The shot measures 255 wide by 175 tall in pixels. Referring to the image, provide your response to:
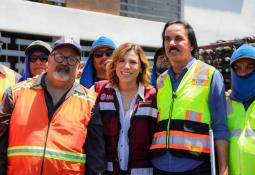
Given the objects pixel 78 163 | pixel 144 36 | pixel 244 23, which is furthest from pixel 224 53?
pixel 244 23

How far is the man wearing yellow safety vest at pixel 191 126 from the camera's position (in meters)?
3.13

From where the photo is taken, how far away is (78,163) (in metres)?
3.07

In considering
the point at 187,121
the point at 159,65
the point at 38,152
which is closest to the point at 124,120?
the point at 187,121

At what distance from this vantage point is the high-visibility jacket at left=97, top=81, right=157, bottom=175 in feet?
10.8

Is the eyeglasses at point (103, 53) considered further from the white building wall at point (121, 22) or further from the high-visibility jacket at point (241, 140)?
the white building wall at point (121, 22)

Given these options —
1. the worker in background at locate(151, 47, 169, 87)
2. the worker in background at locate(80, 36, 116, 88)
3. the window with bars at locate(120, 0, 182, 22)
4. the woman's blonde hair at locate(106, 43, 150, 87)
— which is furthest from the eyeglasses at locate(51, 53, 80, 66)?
the window with bars at locate(120, 0, 182, 22)

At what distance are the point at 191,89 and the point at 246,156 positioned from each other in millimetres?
682

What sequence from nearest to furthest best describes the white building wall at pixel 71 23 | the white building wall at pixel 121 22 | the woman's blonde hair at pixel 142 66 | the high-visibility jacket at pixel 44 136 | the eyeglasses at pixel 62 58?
the high-visibility jacket at pixel 44 136, the eyeglasses at pixel 62 58, the woman's blonde hair at pixel 142 66, the white building wall at pixel 71 23, the white building wall at pixel 121 22

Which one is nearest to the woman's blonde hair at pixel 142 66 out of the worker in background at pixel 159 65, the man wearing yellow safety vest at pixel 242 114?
the man wearing yellow safety vest at pixel 242 114

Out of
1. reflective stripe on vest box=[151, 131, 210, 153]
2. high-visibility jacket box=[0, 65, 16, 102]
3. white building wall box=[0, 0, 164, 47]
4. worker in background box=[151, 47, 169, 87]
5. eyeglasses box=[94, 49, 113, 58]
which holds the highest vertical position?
white building wall box=[0, 0, 164, 47]

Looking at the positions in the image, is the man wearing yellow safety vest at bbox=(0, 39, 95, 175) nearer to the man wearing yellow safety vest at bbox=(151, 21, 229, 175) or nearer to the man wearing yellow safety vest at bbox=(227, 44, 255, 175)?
the man wearing yellow safety vest at bbox=(151, 21, 229, 175)

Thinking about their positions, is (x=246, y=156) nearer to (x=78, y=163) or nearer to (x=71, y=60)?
(x=78, y=163)

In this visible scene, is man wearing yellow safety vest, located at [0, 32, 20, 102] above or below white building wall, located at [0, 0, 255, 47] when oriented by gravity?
below

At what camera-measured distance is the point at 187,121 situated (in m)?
3.17
